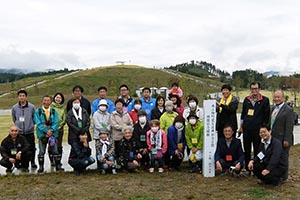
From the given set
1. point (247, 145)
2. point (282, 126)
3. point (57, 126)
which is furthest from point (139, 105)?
point (282, 126)

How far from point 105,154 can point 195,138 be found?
6.02 ft

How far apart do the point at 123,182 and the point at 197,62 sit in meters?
133

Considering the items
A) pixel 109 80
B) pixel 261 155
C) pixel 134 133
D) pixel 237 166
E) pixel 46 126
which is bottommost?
pixel 237 166

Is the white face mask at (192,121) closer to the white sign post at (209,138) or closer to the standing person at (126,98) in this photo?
the white sign post at (209,138)

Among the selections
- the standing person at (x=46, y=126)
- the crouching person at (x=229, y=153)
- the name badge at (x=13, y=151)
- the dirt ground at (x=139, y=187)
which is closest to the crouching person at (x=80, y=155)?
the dirt ground at (x=139, y=187)

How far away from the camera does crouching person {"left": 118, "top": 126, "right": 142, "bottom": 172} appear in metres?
7.48

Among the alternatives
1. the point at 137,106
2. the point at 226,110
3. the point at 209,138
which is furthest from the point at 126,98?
the point at 226,110

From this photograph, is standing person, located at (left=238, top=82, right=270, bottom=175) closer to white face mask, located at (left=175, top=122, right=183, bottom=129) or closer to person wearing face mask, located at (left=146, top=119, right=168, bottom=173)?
white face mask, located at (left=175, top=122, right=183, bottom=129)

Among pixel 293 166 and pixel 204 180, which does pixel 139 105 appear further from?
pixel 293 166

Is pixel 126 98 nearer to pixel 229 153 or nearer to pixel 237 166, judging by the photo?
pixel 229 153

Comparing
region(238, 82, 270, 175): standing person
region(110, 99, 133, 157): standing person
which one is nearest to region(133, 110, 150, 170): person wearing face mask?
region(110, 99, 133, 157): standing person

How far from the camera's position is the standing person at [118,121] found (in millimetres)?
7629

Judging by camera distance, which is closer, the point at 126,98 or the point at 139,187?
the point at 139,187

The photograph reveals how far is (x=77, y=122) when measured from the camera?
7.51m
